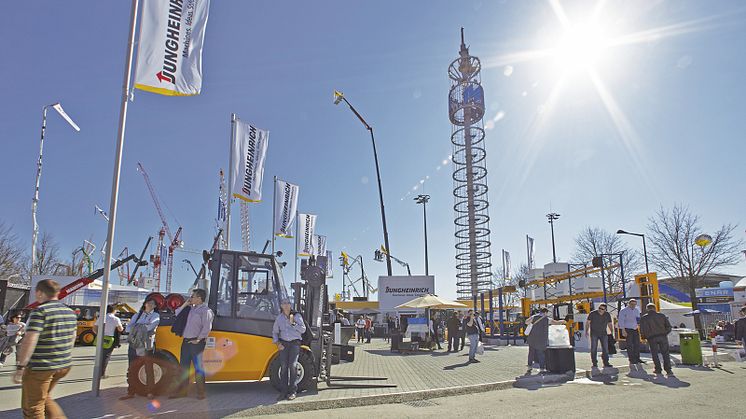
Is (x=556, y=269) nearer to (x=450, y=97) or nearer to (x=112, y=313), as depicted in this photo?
(x=112, y=313)

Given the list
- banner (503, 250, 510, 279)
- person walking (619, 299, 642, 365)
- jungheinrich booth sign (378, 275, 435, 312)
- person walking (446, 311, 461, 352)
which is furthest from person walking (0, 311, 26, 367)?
banner (503, 250, 510, 279)

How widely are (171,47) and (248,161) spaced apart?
6.83 meters

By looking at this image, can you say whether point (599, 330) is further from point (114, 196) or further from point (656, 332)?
point (114, 196)

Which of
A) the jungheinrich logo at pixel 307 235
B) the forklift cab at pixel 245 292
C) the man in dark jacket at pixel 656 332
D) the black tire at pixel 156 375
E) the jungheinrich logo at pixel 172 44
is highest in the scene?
the jungheinrich logo at pixel 172 44

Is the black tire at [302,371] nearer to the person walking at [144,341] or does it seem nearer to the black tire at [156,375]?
the black tire at [156,375]

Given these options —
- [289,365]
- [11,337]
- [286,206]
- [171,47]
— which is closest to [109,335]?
[289,365]

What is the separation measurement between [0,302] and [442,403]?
23204 millimetres

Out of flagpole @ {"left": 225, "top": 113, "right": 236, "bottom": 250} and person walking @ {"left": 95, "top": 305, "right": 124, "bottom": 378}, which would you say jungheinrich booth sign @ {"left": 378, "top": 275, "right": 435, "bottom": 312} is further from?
person walking @ {"left": 95, "top": 305, "right": 124, "bottom": 378}

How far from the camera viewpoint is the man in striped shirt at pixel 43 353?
4.21 meters

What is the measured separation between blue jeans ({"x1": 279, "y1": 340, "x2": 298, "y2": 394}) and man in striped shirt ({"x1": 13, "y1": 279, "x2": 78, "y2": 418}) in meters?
3.40

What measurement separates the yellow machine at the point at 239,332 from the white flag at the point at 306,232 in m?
16.8

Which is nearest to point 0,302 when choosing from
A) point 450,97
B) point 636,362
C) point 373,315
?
point 636,362

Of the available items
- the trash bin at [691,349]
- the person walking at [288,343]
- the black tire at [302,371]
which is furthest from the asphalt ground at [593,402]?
the trash bin at [691,349]

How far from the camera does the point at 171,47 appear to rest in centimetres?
866
